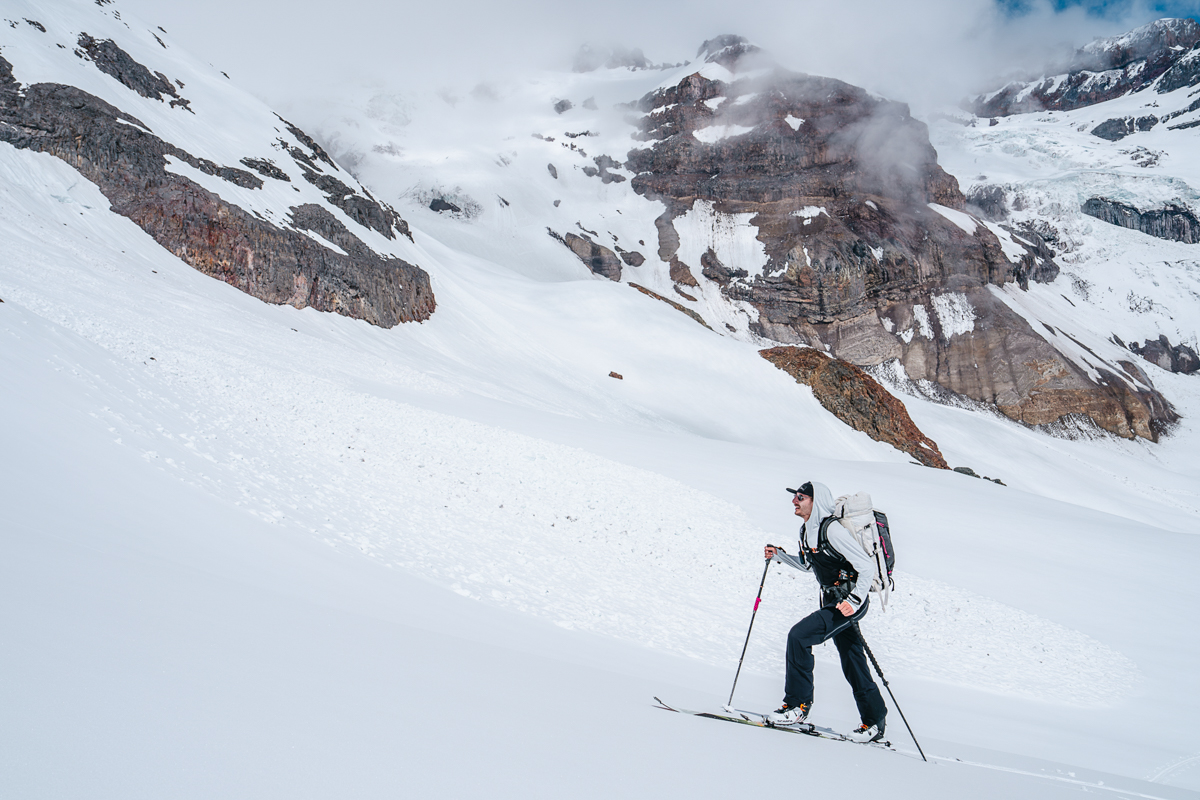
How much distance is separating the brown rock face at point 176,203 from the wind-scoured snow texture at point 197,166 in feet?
0.22

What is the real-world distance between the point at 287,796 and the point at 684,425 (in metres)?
39.2

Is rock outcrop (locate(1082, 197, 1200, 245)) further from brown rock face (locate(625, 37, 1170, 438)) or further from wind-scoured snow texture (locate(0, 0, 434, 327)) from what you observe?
wind-scoured snow texture (locate(0, 0, 434, 327))

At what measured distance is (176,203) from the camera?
31.5 m

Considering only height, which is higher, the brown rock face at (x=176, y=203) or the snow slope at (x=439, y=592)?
the brown rock face at (x=176, y=203)

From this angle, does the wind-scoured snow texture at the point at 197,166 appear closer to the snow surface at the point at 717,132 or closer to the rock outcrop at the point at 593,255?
the rock outcrop at the point at 593,255

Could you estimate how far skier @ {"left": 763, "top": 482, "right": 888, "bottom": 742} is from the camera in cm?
565

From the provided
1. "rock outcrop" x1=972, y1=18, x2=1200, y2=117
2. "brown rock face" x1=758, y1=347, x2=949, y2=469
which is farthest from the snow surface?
"rock outcrop" x1=972, y1=18, x2=1200, y2=117

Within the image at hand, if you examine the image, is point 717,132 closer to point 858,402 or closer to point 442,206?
point 442,206

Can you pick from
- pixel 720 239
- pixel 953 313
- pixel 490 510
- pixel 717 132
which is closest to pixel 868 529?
pixel 490 510

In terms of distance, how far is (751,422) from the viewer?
1726 inches

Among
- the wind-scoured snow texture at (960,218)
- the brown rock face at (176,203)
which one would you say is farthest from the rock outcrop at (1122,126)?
the brown rock face at (176,203)

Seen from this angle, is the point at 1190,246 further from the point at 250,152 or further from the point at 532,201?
the point at 250,152

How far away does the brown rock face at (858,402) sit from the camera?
46.3m

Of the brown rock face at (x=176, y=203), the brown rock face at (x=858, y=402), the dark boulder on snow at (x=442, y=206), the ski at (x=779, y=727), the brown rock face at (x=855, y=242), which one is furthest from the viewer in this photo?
the dark boulder on snow at (x=442, y=206)
